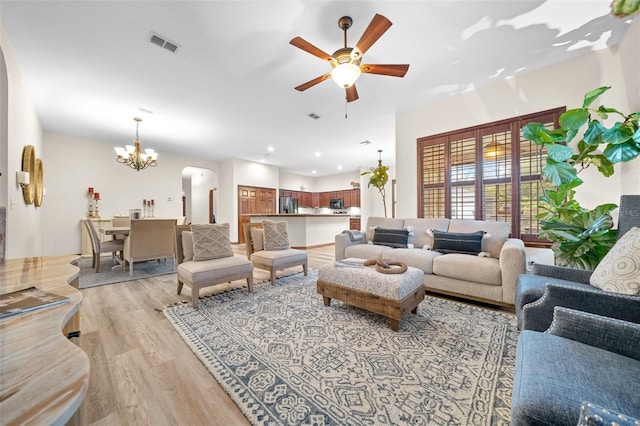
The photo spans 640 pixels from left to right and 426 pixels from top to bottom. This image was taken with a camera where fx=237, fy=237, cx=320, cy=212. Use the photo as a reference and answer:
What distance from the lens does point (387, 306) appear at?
204 centimetres

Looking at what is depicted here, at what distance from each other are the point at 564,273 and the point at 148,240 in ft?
17.1

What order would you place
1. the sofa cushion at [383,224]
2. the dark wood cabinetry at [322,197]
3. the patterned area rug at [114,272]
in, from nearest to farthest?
the patterned area rug at [114,272] < the sofa cushion at [383,224] < the dark wood cabinetry at [322,197]

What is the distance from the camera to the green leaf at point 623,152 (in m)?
1.95

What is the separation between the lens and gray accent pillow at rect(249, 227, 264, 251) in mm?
3805

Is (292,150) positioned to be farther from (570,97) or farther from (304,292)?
(570,97)

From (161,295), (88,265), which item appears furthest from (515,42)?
(88,265)

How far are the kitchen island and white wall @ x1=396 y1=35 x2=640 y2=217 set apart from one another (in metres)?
2.55

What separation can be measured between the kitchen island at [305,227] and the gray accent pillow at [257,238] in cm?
177

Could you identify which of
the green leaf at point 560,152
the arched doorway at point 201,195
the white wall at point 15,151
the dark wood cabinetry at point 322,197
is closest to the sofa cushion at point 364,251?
the green leaf at point 560,152

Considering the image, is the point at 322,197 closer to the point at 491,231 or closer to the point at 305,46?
the point at 491,231

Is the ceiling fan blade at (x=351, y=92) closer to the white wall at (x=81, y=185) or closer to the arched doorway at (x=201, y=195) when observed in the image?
the white wall at (x=81, y=185)

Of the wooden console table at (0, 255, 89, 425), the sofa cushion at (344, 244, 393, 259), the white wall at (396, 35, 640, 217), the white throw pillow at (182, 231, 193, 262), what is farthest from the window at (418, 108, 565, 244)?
the wooden console table at (0, 255, 89, 425)

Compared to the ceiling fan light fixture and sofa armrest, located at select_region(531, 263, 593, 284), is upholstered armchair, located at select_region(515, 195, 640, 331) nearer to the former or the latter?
sofa armrest, located at select_region(531, 263, 593, 284)

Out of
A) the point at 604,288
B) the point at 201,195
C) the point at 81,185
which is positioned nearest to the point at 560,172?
the point at 604,288
